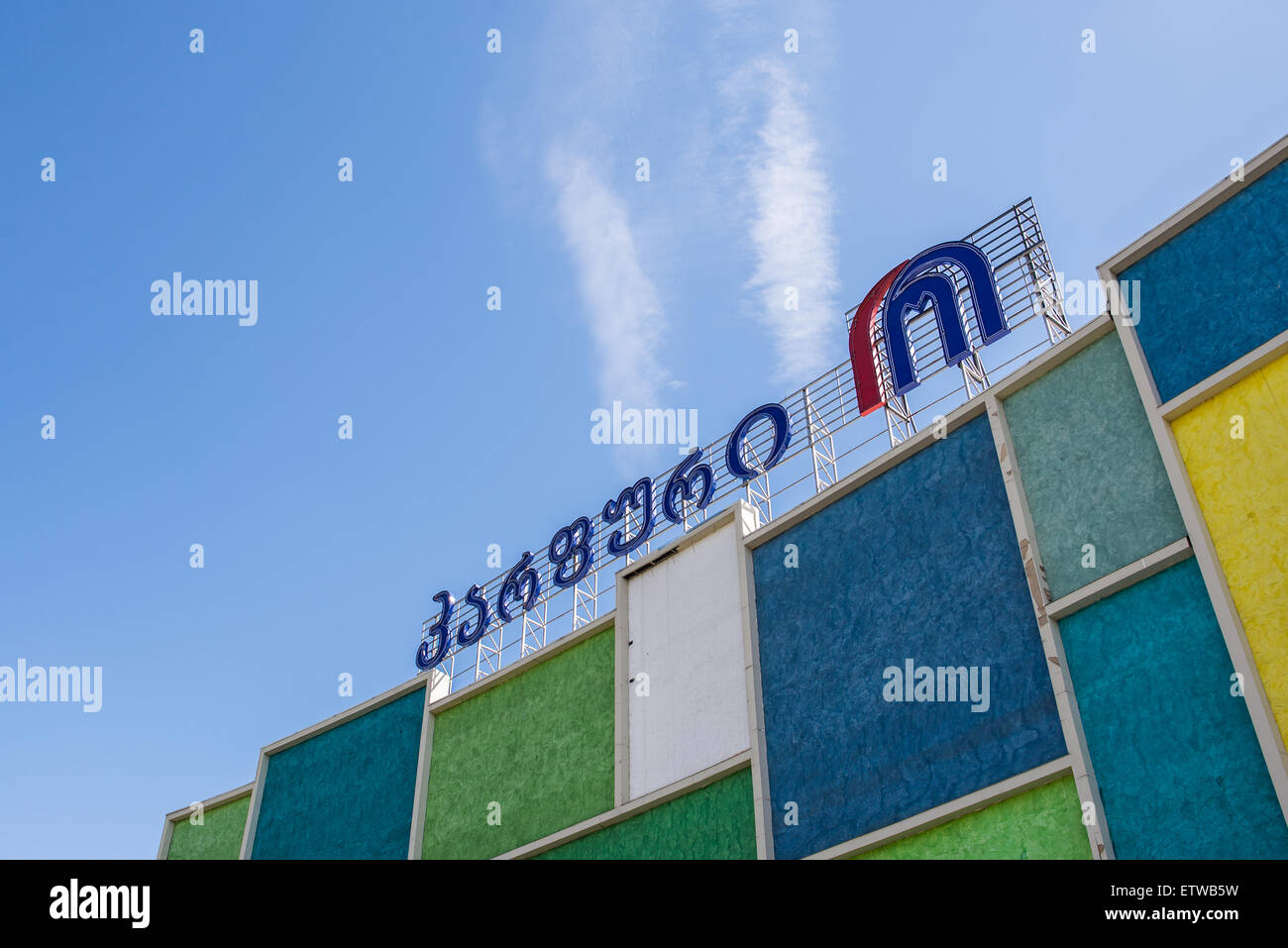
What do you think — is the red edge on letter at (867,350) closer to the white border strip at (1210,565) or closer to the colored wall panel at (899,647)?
the colored wall panel at (899,647)

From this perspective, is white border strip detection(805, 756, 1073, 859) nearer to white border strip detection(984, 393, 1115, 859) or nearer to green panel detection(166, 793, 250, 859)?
white border strip detection(984, 393, 1115, 859)

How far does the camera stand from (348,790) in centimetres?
2370

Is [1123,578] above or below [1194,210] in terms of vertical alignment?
below

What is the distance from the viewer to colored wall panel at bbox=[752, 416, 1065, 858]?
49.8ft

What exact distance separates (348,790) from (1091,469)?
1576cm

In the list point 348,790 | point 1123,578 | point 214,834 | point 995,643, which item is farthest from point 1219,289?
point 214,834

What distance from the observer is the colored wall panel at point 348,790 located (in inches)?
894

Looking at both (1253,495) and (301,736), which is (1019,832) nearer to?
(1253,495)

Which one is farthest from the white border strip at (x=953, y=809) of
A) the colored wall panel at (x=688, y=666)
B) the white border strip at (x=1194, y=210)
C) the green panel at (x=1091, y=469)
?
the white border strip at (x=1194, y=210)

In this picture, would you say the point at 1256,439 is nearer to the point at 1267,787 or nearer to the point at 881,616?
the point at 1267,787

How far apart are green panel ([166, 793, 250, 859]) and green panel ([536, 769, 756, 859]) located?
10.1 metres

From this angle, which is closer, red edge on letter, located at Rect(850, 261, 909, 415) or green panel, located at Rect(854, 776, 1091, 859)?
green panel, located at Rect(854, 776, 1091, 859)

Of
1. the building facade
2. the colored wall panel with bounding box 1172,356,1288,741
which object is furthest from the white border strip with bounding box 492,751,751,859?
the colored wall panel with bounding box 1172,356,1288,741

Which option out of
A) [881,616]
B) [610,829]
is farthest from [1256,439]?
[610,829]
